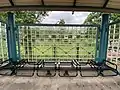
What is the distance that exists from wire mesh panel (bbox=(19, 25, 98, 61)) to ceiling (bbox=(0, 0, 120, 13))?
3483mm

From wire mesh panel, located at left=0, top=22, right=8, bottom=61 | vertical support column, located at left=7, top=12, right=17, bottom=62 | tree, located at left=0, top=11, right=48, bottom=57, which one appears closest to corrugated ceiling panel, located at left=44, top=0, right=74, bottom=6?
vertical support column, located at left=7, top=12, right=17, bottom=62

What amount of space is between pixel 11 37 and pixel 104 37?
3766 mm

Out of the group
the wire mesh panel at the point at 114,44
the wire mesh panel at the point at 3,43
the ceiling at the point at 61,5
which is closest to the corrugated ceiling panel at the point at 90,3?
the ceiling at the point at 61,5

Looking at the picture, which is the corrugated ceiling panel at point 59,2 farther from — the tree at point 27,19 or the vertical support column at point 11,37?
the tree at point 27,19

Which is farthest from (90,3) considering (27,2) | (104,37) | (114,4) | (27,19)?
(27,19)

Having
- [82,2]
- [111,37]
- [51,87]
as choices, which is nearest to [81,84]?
[51,87]

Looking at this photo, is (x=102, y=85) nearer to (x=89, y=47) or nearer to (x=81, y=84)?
(x=81, y=84)

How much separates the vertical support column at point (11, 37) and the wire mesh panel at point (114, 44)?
4.03 metres

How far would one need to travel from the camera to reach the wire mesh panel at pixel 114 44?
22.5 feet

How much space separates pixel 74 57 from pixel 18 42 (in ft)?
8.41

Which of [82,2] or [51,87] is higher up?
[82,2]

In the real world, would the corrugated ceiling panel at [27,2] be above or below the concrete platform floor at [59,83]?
above

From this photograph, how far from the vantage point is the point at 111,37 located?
23.1ft

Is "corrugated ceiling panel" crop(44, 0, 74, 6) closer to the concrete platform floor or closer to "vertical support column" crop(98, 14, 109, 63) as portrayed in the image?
the concrete platform floor
